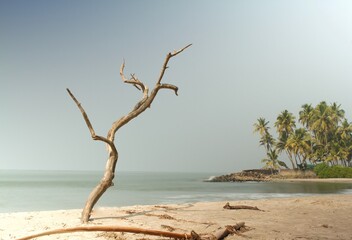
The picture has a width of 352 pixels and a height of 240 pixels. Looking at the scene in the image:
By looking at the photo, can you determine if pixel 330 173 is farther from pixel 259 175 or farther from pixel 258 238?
pixel 258 238

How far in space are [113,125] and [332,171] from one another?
67.0m

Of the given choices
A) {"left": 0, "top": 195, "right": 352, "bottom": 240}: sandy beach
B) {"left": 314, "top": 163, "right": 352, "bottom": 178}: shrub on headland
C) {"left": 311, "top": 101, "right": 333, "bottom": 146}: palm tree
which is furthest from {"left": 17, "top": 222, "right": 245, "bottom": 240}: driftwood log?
{"left": 311, "top": 101, "right": 333, "bottom": 146}: palm tree

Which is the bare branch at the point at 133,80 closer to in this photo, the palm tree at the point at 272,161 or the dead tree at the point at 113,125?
the dead tree at the point at 113,125

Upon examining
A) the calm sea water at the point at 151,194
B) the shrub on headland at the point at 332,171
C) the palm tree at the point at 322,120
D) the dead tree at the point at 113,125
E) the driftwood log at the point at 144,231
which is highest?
the palm tree at the point at 322,120

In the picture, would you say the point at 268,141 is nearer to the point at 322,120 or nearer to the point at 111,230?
the point at 322,120

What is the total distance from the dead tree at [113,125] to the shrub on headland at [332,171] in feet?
211

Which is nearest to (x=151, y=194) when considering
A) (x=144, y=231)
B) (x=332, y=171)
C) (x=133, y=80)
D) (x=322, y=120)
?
(x=133, y=80)

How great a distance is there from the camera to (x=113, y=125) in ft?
34.9

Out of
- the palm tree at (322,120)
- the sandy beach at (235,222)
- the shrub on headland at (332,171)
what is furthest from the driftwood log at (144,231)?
the palm tree at (322,120)

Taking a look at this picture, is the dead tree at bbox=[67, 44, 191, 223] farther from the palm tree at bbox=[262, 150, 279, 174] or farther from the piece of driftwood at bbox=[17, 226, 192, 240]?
the palm tree at bbox=[262, 150, 279, 174]

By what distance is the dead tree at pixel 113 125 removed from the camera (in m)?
9.74

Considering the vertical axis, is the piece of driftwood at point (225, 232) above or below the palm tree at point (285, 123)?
below

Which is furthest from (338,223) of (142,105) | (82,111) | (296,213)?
(82,111)

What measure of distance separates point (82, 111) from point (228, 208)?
782 cm
